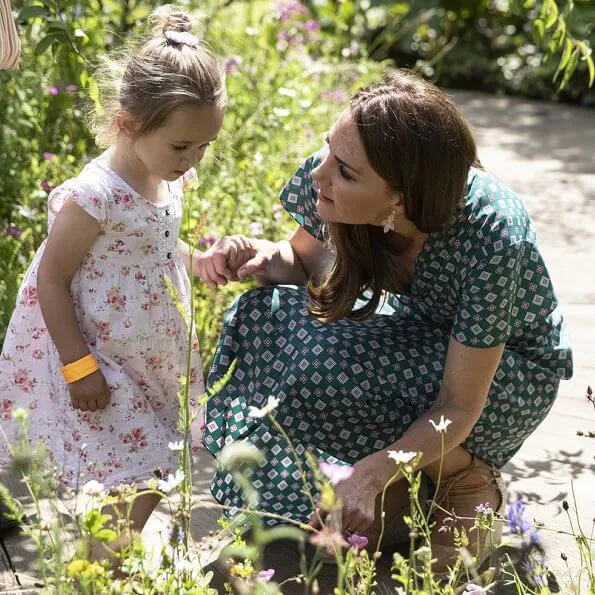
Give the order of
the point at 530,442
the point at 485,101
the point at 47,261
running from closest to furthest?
the point at 47,261 → the point at 530,442 → the point at 485,101

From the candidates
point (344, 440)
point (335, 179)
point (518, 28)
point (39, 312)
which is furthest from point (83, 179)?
point (518, 28)

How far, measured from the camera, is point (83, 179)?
203 centimetres

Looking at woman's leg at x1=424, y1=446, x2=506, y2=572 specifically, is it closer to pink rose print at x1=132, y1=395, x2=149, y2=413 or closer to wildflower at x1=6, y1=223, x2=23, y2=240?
pink rose print at x1=132, y1=395, x2=149, y2=413

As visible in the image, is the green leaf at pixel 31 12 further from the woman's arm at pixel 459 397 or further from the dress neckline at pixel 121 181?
the woman's arm at pixel 459 397

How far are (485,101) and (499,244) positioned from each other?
22.5 feet

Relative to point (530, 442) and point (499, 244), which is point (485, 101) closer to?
point (530, 442)

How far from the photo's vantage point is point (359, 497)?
1.80m

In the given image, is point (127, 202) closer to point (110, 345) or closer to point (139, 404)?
point (110, 345)

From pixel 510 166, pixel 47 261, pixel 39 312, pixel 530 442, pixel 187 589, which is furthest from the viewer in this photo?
pixel 510 166

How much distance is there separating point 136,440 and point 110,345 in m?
0.21

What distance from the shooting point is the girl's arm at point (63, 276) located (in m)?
1.98

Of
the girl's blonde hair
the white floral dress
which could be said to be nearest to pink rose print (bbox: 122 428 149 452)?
the white floral dress

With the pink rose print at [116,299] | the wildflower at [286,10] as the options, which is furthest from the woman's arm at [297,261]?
the wildflower at [286,10]

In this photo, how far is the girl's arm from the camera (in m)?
1.98
